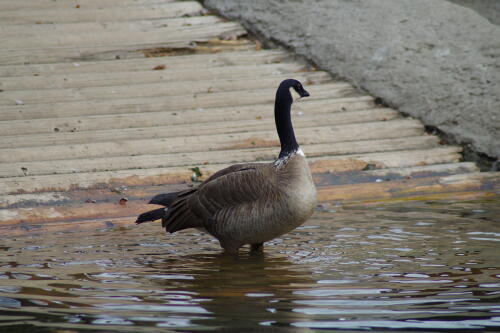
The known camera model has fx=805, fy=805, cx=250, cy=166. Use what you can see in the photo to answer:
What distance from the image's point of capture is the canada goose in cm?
550

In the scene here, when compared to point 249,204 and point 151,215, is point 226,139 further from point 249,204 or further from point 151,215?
point 249,204

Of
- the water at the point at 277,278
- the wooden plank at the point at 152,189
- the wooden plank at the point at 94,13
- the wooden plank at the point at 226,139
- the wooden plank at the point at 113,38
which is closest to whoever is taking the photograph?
the water at the point at 277,278

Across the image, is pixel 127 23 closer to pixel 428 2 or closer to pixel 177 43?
pixel 177 43

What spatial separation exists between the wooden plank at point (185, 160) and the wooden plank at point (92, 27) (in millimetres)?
2847

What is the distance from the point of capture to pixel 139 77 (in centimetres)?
910

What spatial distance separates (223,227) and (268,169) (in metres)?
0.52

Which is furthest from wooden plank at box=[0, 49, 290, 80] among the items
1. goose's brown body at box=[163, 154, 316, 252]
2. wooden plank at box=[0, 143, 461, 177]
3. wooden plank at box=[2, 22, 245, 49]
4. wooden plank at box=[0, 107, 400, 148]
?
goose's brown body at box=[163, 154, 316, 252]

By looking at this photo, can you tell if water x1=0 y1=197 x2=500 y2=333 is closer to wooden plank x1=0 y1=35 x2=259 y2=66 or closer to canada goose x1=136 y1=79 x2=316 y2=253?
canada goose x1=136 y1=79 x2=316 y2=253

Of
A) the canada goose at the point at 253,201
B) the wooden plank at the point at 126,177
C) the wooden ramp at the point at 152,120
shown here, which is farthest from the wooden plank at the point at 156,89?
the canada goose at the point at 253,201

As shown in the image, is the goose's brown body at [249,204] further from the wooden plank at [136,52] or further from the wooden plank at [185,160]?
the wooden plank at [136,52]

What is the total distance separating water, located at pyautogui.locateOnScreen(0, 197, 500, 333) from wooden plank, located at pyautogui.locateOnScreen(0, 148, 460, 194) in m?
0.66

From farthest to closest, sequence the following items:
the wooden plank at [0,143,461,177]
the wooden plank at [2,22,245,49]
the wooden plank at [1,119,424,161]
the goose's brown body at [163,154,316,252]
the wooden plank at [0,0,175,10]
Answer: the wooden plank at [0,0,175,10] → the wooden plank at [2,22,245,49] → the wooden plank at [1,119,424,161] → the wooden plank at [0,143,461,177] → the goose's brown body at [163,154,316,252]

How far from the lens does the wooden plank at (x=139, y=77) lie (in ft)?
28.7

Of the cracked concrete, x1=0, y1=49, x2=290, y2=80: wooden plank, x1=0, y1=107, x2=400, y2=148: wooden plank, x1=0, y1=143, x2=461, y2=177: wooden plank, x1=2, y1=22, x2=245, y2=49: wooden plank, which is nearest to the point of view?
x1=0, y1=143, x2=461, y2=177: wooden plank
